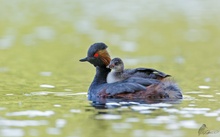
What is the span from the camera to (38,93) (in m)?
15.8

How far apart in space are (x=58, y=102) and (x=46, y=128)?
9.13ft

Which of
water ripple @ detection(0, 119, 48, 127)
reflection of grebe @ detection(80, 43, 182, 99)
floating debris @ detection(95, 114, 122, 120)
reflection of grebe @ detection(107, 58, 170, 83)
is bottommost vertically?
water ripple @ detection(0, 119, 48, 127)

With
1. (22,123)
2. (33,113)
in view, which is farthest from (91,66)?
(22,123)

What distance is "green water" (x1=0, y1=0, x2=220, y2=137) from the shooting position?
39.4ft

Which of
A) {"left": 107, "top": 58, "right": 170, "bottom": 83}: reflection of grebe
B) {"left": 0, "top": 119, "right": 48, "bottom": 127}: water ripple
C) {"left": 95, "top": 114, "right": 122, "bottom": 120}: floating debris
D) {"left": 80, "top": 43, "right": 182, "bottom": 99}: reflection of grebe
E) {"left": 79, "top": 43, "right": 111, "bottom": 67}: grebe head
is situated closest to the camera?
{"left": 0, "top": 119, "right": 48, "bottom": 127}: water ripple

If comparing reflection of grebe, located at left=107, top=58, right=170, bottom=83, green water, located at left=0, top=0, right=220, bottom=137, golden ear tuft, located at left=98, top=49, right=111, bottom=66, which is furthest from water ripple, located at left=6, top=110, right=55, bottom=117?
→ golden ear tuft, located at left=98, top=49, right=111, bottom=66

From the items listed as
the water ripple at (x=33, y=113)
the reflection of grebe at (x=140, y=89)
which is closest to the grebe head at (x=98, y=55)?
the reflection of grebe at (x=140, y=89)

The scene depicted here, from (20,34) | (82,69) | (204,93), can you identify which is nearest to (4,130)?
(204,93)

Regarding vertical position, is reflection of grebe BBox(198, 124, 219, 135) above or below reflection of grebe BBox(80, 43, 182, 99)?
below

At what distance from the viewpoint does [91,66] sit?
72.5 ft

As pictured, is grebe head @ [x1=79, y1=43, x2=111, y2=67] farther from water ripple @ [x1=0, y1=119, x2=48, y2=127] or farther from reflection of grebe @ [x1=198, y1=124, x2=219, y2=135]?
reflection of grebe @ [x1=198, y1=124, x2=219, y2=135]

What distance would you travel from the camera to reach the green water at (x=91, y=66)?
12.0 m

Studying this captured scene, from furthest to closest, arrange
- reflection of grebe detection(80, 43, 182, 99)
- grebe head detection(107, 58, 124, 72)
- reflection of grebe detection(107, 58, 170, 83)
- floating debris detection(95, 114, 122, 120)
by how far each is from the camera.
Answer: grebe head detection(107, 58, 124, 72) < reflection of grebe detection(107, 58, 170, 83) < reflection of grebe detection(80, 43, 182, 99) < floating debris detection(95, 114, 122, 120)

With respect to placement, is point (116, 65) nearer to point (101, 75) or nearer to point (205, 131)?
point (101, 75)
